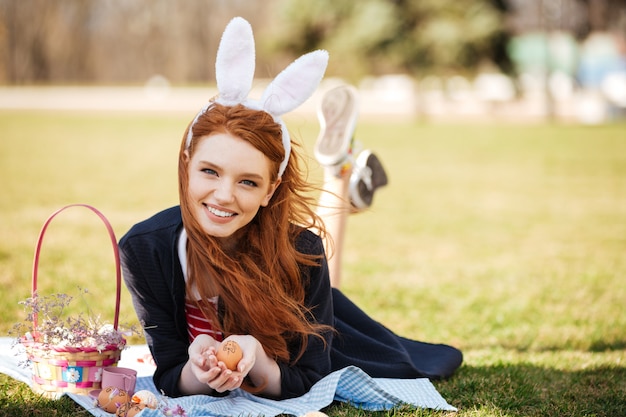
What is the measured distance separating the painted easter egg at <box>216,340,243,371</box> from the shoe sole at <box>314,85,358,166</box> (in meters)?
1.40

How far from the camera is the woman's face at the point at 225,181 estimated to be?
2.32 meters

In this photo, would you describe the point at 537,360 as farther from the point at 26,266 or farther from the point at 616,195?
the point at 616,195

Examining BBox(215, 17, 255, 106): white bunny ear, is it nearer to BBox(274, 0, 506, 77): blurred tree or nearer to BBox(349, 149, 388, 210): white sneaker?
BBox(349, 149, 388, 210): white sneaker

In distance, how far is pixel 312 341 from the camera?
2.57 meters

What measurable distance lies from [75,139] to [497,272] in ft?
41.0

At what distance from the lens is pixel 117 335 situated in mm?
2498

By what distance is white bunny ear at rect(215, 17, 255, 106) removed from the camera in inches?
91.5

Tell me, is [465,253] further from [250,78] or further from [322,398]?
[250,78]

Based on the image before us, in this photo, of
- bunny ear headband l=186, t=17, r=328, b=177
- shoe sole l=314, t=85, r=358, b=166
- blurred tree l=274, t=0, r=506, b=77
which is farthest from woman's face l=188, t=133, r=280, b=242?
blurred tree l=274, t=0, r=506, b=77

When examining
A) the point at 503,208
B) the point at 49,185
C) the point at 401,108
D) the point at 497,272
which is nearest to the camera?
the point at 497,272

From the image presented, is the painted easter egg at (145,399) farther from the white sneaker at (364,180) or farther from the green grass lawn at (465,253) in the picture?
the white sneaker at (364,180)

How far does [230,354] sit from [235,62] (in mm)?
879

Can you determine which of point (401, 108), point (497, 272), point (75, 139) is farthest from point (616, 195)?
point (401, 108)

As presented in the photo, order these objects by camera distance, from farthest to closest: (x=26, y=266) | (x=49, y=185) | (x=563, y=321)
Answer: (x=49, y=185) → (x=26, y=266) → (x=563, y=321)
